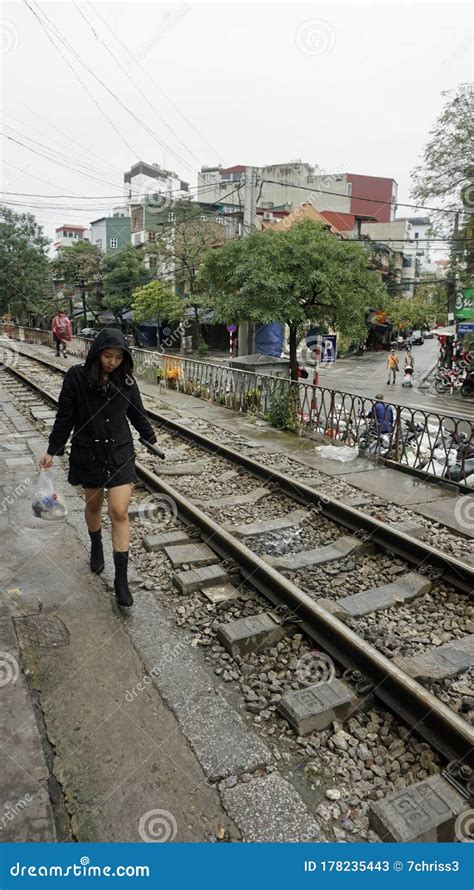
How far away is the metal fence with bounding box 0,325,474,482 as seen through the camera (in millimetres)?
8688

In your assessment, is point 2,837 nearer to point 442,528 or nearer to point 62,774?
point 62,774

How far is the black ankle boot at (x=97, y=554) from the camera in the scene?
183 inches

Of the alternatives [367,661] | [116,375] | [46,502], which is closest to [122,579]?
[46,502]

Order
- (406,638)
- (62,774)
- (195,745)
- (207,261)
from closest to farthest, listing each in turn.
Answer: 1. (62,774)
2. (195,745)
3. (406,638)
4. (207,261)

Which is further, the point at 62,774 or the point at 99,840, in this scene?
the point at 62,774

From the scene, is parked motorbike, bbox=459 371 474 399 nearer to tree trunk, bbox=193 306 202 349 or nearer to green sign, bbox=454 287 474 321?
green sign, bbox=454 287 474 321

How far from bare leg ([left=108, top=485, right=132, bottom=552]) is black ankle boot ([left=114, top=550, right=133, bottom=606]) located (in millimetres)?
43

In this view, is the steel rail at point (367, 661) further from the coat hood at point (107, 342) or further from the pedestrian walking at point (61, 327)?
the pedestrian walking at point (61, 327)

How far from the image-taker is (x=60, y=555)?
5121 millimetres

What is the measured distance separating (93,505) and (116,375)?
1.04 m

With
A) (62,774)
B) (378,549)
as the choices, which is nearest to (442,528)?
(378,549)

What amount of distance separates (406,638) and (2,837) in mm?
2649

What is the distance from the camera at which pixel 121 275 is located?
43312mm

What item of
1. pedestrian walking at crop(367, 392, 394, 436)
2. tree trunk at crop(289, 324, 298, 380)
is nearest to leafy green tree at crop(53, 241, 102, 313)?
tree trunk at crop(289, 324, 298, 380)
